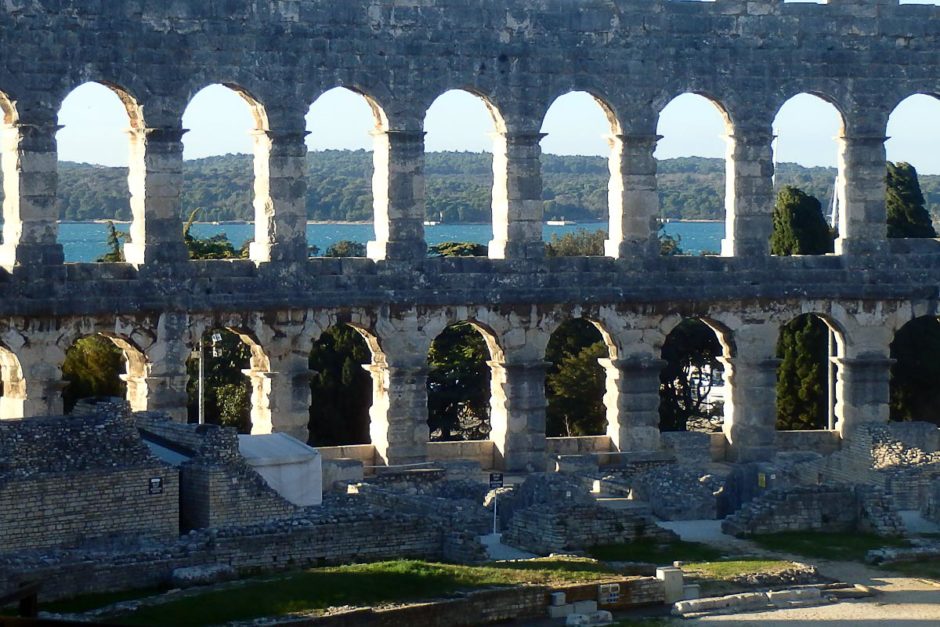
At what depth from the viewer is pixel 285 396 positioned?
41.8m

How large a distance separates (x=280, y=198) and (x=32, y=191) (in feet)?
14.9

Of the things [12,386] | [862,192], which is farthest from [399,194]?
[862,192]

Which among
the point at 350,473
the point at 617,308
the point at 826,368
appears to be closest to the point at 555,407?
the point at 826,368

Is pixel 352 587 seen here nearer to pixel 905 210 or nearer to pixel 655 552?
pixel 655 552

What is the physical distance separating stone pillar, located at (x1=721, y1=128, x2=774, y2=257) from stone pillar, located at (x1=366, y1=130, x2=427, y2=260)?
615 cm

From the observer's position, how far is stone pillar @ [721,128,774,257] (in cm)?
4497

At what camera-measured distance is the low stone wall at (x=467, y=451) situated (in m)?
43.4

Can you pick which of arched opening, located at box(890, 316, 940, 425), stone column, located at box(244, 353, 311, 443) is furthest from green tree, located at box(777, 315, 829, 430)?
stone column, located at box(244, 353, 311, 443)

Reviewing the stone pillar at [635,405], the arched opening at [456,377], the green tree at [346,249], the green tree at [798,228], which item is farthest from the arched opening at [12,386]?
the green tree at [346,249]

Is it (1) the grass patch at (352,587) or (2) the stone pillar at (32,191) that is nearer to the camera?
(1) the grass patch at (352,587)

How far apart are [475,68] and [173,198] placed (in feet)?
19.7

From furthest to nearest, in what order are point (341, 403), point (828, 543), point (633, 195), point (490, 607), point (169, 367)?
point (341, 403) < point (633, 195) < point (169, 367) < point (828, 543) < point (490, 607)

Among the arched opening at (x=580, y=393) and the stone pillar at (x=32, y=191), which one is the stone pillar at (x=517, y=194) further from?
the arched opening at (x=580, y=393)

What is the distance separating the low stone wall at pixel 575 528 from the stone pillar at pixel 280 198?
8.84 meters
